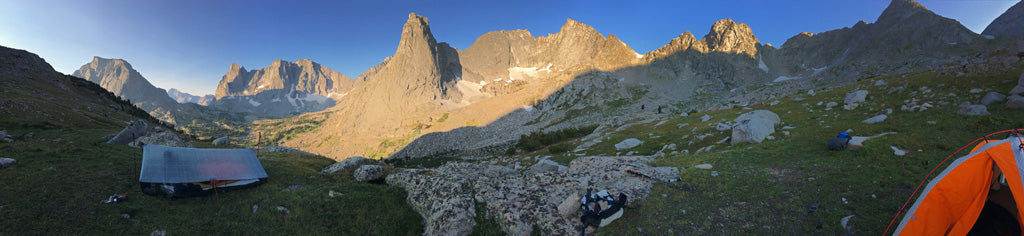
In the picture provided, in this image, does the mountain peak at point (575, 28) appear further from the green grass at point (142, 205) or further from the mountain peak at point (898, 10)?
the green grass at point (142, 205)

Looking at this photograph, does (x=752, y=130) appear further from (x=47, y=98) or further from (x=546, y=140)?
(x=47, y=98)

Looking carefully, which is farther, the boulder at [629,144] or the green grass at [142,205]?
the boulder at [629,144]

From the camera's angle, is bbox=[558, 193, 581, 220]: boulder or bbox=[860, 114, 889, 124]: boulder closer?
bbox=[558, 193, 581, 220]: boulder

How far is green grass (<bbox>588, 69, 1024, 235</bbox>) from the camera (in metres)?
9.27

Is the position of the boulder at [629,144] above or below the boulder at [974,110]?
below

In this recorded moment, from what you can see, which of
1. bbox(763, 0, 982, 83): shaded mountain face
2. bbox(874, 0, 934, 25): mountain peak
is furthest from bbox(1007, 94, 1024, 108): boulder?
bbox(874, 0, 934, 25): mountain peak

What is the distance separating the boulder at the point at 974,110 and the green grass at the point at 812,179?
1.48 feet

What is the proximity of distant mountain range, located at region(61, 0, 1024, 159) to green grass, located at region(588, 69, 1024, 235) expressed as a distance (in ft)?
228

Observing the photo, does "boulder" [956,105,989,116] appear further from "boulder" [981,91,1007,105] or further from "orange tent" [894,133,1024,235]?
"orange tent" [894,133,1024,235]

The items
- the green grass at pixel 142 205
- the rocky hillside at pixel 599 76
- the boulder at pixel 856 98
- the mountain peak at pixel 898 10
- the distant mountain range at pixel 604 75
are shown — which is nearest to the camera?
the green grass at pixel 142 205

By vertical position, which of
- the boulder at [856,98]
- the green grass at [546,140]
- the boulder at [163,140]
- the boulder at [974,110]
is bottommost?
the green grass at [546,140]

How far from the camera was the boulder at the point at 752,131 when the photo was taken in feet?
63.3

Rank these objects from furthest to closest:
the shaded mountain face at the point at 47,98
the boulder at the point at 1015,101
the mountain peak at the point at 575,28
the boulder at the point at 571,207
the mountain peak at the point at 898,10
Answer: the mountain peak at the point at 575,28, the mountain peak at the point at 898,10, the shaded mountain face at the point at 47,98, the boulder at the point at 1015,101, the boulder at the point at 571,207

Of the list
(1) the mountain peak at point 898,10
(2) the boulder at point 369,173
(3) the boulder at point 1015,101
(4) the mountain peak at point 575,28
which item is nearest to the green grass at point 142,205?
(2) the boulder at point 369,173
